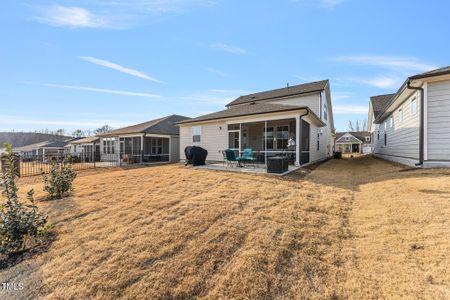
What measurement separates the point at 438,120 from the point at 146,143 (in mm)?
19783

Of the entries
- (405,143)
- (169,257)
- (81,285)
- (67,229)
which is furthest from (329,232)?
(405,143)

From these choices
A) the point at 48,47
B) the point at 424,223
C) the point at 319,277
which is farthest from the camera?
the point at 48,47

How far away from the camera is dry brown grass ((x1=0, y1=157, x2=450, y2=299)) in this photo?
238 cm

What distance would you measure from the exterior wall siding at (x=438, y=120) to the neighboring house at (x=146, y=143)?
18.3 metres

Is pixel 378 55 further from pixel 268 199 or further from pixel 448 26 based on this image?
pixel 268 199

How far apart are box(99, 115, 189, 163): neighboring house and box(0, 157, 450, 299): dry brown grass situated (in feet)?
45.6

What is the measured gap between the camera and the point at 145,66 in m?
12.4

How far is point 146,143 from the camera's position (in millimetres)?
19562

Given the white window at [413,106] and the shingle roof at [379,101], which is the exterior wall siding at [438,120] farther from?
the shingle roof at [379,101]

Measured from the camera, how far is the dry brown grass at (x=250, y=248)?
2381 mm

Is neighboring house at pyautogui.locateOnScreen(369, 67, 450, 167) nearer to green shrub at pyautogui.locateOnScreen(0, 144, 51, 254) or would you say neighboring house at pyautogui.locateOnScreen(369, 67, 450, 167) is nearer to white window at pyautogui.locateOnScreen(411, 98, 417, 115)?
white window at pyautogui.locateOnScreen(411, 98, 417, 115)

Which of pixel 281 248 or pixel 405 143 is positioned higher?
pixel 405 143

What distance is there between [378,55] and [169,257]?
16.7m

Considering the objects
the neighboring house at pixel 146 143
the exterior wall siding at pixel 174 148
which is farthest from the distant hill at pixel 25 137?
the exterior wall siding at pixel 174 148
